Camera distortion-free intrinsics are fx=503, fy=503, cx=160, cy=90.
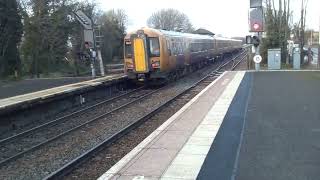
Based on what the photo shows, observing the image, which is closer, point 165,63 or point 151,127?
point 151,127

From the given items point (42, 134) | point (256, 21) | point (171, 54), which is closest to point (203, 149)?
point (42, 134)

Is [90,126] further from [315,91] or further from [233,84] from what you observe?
[233,84]

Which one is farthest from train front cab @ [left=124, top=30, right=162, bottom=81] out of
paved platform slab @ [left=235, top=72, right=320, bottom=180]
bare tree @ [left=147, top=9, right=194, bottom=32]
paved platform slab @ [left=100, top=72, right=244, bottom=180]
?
bare tree @ [left=147, top=9, right=194, bottom=32]

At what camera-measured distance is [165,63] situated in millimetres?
26344

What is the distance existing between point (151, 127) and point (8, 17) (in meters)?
40.9

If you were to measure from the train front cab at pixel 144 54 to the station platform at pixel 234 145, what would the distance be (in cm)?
934

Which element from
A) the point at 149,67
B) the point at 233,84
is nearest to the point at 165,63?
the point at 149,67

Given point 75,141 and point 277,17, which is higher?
point 277,17

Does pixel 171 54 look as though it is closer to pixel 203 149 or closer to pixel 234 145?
pixel 234 145

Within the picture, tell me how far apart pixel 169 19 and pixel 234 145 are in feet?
338

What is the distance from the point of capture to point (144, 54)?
25.9m

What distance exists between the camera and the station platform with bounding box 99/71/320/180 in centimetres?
802

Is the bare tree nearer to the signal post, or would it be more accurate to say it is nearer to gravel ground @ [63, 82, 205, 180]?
the signal post

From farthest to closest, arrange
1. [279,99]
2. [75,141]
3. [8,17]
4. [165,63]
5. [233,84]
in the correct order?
1. [8,17]
2. [165,63]
3. [233,84]
4. [279,99]
5. [75,141]
